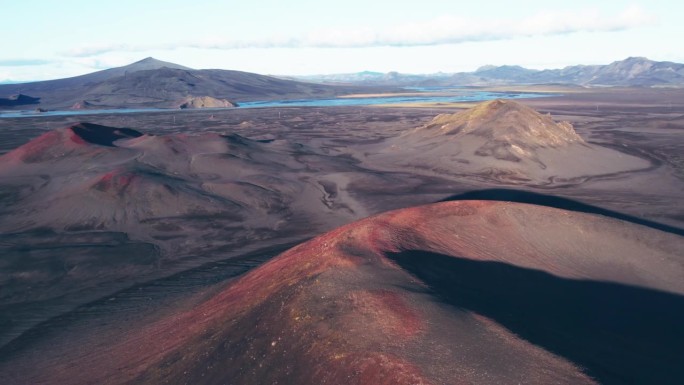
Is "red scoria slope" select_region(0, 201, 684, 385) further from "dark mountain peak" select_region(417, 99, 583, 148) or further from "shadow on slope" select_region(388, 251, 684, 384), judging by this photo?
"dark mountain peak" select_region(417, 99, 583, 148)

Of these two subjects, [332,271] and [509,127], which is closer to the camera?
[332,271]

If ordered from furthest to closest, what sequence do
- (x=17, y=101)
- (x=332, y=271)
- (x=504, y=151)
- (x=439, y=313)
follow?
(x=17, y=101) < (x=504, y=151) < (x=332, y=271) < (x=439, y=313)

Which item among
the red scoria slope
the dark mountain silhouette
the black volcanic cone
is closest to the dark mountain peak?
the red scoria slope

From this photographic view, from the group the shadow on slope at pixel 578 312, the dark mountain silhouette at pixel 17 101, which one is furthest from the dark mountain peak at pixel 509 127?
the dark mountain silhouette at pixel 17 101

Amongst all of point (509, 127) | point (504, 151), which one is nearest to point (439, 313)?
point (504, 151)

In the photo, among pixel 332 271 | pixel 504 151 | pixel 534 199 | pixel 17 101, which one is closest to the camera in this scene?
pixel 332 271

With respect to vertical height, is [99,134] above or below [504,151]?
above

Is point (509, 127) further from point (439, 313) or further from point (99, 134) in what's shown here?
point (439, 313)
